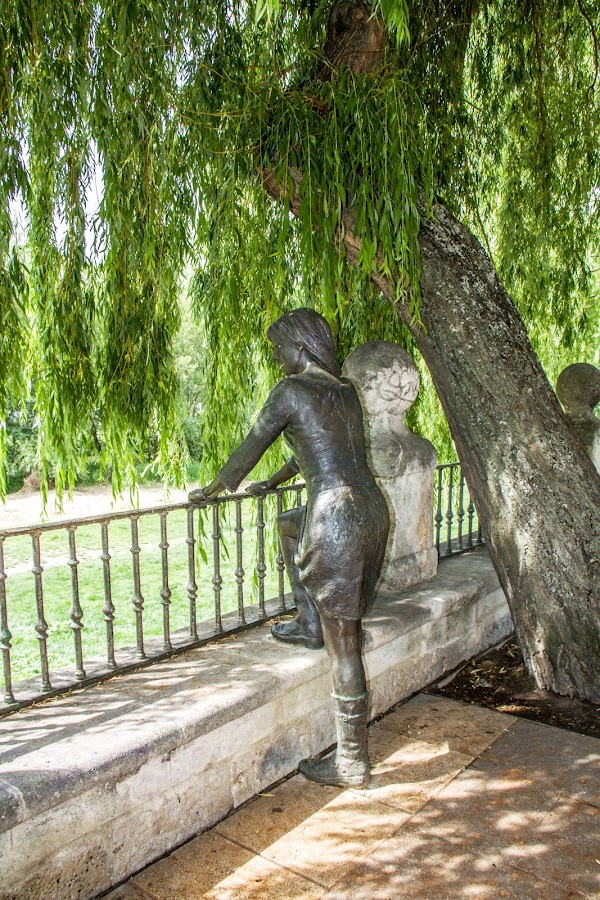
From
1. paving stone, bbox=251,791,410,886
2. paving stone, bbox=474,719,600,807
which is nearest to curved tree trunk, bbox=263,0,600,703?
paving stone, bbox=474,719,600,807

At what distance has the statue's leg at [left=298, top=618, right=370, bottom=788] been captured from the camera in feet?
10.2

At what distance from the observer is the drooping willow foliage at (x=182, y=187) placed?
11.6 feet

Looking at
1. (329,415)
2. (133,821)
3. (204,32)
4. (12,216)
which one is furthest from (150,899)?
(204,32)

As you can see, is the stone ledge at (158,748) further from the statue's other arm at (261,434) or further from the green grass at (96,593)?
the green grass at (96,593)

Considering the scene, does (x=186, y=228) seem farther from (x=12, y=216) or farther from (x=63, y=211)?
(x=12, y=216)

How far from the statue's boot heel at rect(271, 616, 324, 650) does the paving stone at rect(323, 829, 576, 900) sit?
3.27ft

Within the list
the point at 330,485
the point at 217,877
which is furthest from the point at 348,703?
the point at 330,485

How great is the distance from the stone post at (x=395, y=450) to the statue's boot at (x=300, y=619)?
0.87 metres

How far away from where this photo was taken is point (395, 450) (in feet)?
13.5

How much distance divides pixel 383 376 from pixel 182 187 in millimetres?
1766

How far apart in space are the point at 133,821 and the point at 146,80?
355 cm

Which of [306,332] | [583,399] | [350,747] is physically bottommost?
[350,747]

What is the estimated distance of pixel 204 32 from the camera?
407 centimetres

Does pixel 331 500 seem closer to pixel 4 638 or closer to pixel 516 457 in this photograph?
pixel 4 638
